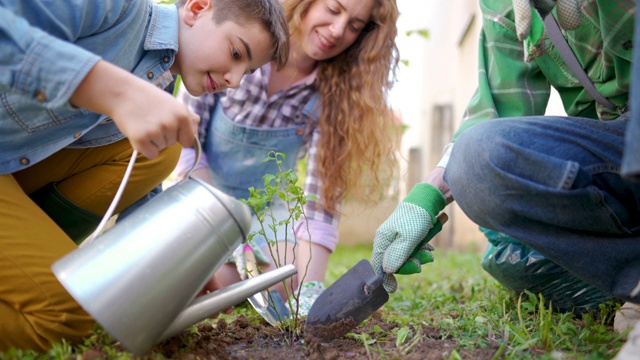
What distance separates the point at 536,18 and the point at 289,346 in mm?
1028

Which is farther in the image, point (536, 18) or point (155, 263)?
point (536, 18)

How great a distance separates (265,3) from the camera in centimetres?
→ 204

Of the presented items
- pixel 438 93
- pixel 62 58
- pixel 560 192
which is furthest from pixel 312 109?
pixel 438 93

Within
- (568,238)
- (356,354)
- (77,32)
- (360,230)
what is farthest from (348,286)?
(360,230)

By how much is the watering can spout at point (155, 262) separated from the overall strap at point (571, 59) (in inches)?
43.4

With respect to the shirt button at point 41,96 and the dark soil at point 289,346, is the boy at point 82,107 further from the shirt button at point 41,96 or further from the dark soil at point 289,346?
the dark soil at point 289,346

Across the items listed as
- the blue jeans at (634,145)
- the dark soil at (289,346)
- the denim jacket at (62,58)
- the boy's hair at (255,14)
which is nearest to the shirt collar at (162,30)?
the denim jacket at (62,58)

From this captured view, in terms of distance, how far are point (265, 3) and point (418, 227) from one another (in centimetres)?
89

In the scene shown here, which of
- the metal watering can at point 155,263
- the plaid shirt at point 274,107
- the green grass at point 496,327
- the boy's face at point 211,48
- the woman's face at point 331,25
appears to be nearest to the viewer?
the metal watering can at point 155,263

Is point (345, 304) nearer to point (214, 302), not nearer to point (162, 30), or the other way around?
point (214, 302)

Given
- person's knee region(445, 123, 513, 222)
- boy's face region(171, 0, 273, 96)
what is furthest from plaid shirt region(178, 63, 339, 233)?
person's knee region(445, 123, 513, 222)

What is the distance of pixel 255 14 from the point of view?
2004 millimetres

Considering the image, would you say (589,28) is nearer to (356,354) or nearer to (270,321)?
(356,354)

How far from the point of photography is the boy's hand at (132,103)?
49.8 inches
